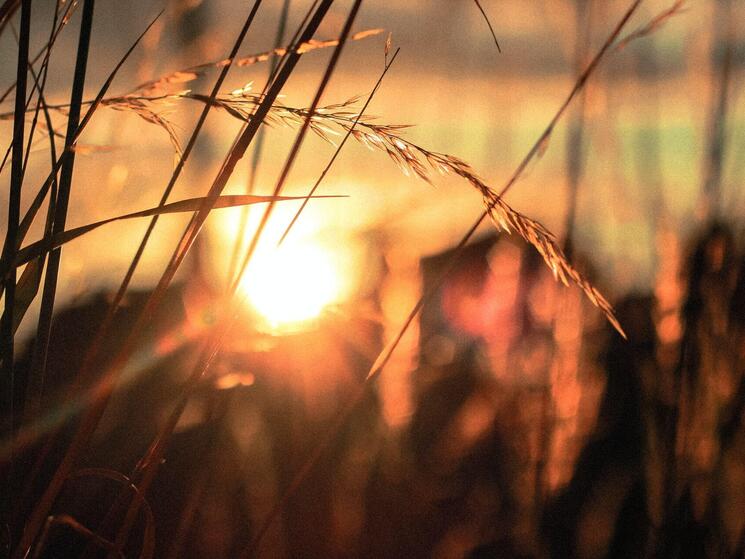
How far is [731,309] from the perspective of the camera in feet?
4.06

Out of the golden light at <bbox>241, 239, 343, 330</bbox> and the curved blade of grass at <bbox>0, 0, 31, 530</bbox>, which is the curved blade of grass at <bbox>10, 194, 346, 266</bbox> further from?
the golden light at <bbox>241, 239, 343, 330</bbox>

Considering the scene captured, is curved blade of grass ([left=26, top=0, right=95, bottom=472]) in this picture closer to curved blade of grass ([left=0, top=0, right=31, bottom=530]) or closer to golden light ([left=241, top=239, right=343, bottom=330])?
curved blade of grass ([left=0, top=0, right=31, bottom=530])

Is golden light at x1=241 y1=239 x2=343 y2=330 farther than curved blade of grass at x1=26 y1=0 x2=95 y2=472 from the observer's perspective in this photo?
Yes

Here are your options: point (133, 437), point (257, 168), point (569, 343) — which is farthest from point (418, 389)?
point (257, 168)

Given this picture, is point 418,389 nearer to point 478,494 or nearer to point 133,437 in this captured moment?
point 478,494

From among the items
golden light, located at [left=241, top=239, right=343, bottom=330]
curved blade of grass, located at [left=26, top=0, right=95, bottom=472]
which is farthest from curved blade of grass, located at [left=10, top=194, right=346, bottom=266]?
golden light, located at [left=241, top=239, right=343, bottom=330]

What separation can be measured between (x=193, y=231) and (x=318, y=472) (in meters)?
1.36

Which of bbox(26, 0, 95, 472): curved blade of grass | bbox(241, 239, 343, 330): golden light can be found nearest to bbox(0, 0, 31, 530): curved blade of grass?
bbox(26, 0, 95, 472): curved blade of grass

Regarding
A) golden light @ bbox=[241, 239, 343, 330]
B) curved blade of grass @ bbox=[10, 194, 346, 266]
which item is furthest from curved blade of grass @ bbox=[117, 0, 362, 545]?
golden light @ bbox=[241, 239, 343, 330]

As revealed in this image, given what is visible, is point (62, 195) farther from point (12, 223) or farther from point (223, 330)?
point (223, 330)

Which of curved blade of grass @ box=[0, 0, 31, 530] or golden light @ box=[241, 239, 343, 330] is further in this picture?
golden light @ box=[241, 239, 343, 330]

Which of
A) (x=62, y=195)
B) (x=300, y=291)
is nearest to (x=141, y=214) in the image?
(x=62, y=195)

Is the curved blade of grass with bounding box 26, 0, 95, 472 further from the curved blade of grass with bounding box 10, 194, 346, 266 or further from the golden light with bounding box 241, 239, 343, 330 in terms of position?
the golden light with bounding box 241, 239, 343, 330

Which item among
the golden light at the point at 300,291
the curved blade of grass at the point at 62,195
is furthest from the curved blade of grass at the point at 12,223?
the golden light at the point at 300,291
